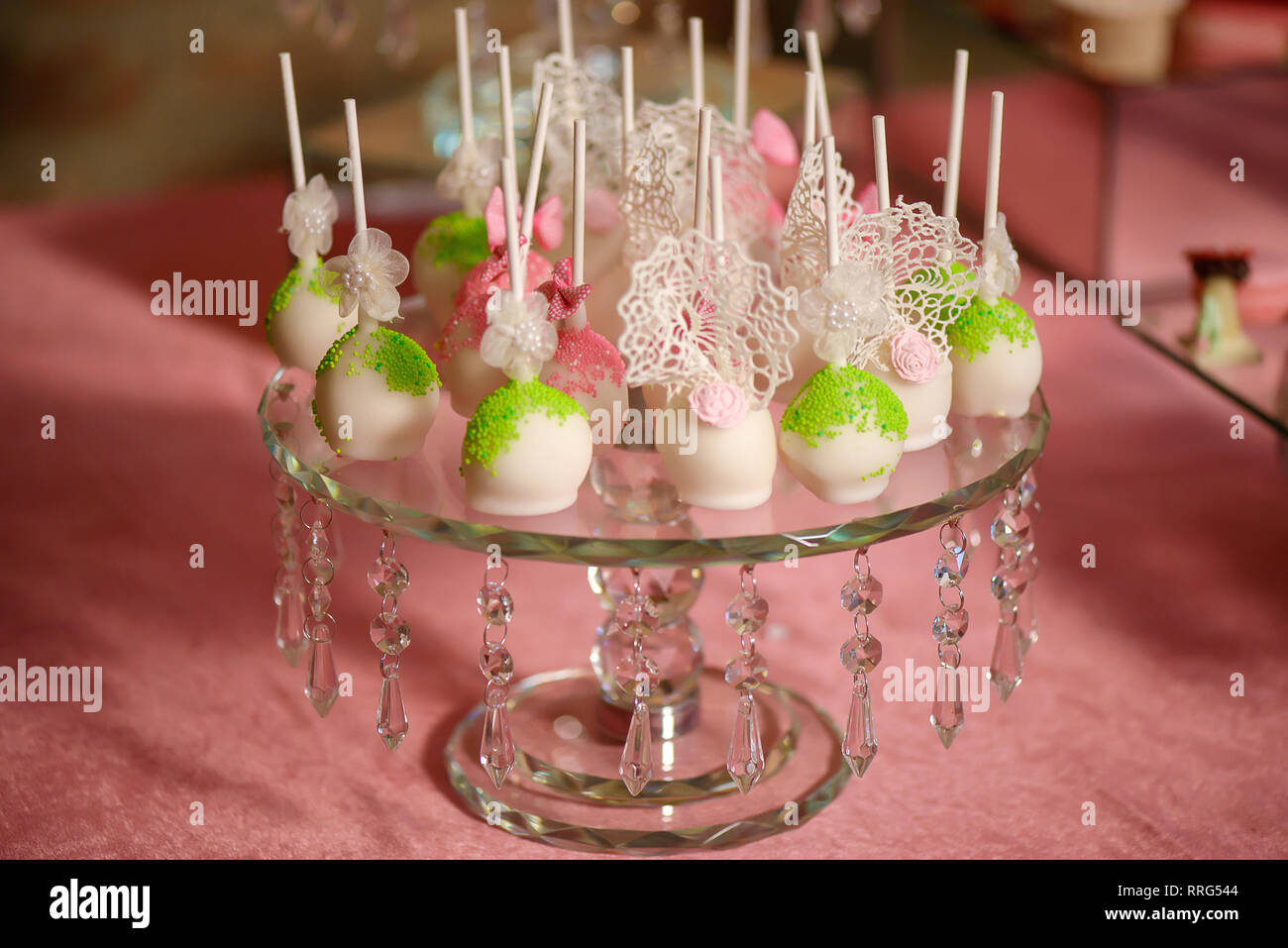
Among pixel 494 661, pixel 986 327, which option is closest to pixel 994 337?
pixel 986 327

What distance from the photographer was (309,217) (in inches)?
50.7

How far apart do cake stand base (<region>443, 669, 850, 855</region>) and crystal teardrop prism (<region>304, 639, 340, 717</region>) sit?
16cm

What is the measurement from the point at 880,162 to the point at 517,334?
1.03 feet

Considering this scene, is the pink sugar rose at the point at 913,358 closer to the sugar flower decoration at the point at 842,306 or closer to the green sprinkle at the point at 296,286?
the sugar flower decoration at the point at 842,306

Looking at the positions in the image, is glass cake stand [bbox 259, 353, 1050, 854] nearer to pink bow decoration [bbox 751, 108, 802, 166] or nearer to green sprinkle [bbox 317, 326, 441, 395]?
green sprinkle [bbox 317, 326, 441, 395]

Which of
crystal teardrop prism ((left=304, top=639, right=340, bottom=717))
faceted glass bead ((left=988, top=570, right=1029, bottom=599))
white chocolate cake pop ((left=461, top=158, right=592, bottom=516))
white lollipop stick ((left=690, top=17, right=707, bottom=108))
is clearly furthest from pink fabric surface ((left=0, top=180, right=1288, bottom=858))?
white lollipop stick ((left=690, top=17, right=707, bottom=108))

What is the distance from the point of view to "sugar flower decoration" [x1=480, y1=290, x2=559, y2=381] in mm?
1104

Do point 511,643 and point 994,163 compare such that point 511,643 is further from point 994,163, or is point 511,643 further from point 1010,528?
point 994,163

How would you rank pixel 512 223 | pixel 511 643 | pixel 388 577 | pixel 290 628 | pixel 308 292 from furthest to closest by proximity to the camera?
1. pixel 511 643
2. pixel 290 628
3. pixel 308 292
4. pixel 388 577
5. pixel 512 223

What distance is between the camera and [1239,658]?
1607mm

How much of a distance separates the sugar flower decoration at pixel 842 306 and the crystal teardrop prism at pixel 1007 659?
0.33 metres

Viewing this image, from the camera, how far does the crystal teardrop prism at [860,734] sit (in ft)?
3.92

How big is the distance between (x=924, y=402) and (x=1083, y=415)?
103 centimetres

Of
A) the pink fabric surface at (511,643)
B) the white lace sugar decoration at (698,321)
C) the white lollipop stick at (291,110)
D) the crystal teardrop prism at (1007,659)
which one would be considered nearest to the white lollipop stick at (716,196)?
the white lace sugar decoration at (698,321)
